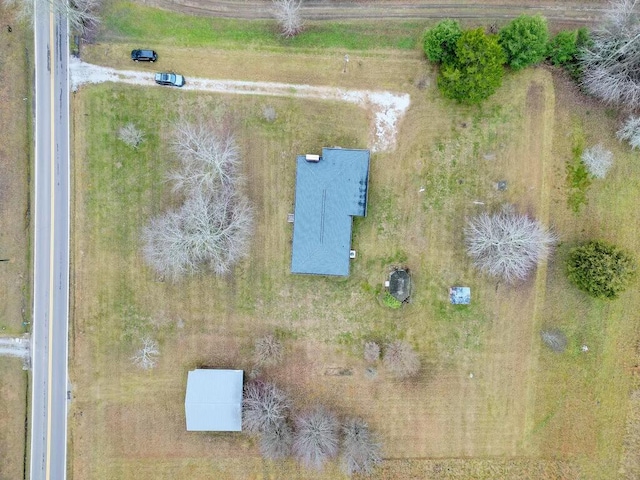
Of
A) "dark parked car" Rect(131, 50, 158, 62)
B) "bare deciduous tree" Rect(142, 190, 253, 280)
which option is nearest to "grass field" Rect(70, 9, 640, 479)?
"dark parked car" Rect(131, 50, 158, 62)

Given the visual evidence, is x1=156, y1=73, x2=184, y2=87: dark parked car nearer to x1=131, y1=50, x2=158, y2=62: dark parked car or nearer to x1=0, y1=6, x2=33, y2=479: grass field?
x1=131, y1=50, x2=158, y2=62: dark parked car

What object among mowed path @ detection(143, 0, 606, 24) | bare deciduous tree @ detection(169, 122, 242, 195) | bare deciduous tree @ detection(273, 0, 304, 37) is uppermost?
mowed path @ detection(143, 0, 606, 24)

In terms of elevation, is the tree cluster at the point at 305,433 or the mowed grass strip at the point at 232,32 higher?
the mowed grass strip at the point at 232,32

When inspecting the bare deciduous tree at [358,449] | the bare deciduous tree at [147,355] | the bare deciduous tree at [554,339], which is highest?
the bare deciduous tree at [554,339]

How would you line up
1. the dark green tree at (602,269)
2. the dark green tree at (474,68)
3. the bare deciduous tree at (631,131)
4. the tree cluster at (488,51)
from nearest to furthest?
1. the dark green tree at (474,68)
2. the tree cluster at (488,51)
3. the dark green tree at (602,269)
4. the bare deciduous tree at (631,131)

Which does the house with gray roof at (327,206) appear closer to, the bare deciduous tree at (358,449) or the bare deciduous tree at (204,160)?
the bare deciduous tree at (204,160)

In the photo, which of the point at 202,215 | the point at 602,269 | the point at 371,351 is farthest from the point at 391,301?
the point at 202,215

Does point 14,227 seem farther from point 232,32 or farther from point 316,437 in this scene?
point 316,437

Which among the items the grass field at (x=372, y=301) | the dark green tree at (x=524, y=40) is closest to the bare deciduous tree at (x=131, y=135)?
the grass field at (x=372, y=301)
